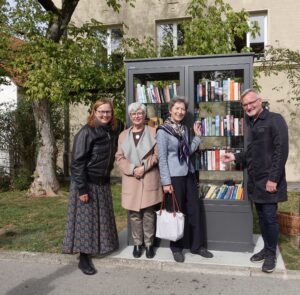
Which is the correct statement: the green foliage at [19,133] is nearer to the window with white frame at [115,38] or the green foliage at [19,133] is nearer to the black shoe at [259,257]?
the window with white frame at [115,38]

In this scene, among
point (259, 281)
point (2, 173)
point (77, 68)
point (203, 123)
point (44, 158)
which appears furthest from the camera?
point (2, 173)

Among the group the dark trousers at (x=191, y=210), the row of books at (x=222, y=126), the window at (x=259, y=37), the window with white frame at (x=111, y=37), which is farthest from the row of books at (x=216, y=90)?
the window at (x=259, y=37)

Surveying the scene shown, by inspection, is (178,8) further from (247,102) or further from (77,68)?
(247,102)

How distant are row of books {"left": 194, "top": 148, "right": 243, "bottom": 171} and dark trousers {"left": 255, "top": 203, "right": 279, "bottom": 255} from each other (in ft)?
2.66

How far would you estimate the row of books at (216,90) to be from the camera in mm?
5164

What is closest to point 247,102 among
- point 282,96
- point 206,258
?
point 206,258

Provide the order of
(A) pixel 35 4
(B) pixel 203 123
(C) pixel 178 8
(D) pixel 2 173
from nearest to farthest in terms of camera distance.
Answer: (B) pixel 203 123 → (A) pixel 35 4 → (D) pixel 2 173 → (C) pixel 178 8

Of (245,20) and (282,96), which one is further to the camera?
(282,96)

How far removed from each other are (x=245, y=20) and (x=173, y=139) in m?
5.05

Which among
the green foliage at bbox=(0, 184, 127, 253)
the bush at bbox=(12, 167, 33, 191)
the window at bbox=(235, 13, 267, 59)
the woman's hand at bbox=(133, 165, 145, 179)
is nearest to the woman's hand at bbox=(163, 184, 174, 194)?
the woman's hand at bbox=(133, 165, 145, 179)

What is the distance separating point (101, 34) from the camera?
944cm

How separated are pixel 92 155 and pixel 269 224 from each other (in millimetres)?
2138

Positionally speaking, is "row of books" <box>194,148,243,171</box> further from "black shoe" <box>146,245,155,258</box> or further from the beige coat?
"black shoe" <box>146,245,155,258</box>

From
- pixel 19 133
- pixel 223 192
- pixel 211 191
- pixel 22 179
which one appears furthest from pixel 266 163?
pixel 19 133
